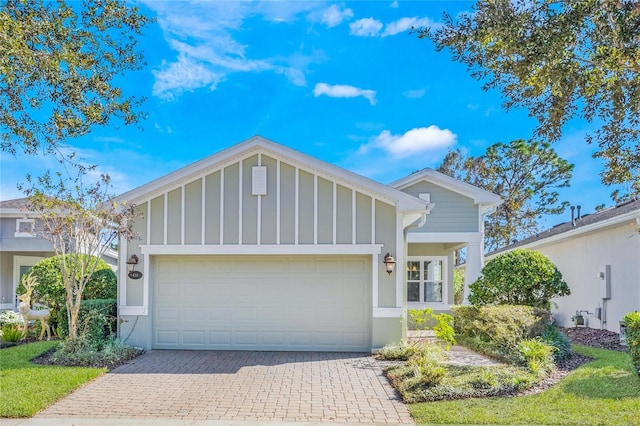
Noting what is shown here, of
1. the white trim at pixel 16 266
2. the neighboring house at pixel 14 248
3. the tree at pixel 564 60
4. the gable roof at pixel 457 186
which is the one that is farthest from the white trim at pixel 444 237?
the white trim at pixel 16 266

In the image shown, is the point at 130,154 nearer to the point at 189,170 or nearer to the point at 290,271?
the point at 189,170

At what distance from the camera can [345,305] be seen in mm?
10859

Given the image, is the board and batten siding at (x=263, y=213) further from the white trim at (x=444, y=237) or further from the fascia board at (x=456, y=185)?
the fascia board at (x=456, y=185)

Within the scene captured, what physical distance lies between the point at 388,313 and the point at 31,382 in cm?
668

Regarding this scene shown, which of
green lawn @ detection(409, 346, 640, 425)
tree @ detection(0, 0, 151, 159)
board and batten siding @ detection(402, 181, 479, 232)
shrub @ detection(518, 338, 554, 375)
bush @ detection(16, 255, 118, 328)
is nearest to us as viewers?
tree @ detection(0, 0, 151, 159)

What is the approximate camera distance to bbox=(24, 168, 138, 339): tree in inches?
380

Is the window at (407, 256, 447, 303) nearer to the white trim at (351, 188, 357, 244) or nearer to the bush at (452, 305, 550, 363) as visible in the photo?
the bush at (452, 305, 550, 363)

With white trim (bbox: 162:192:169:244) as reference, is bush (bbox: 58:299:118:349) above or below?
below

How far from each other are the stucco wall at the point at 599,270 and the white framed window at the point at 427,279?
13.1ft

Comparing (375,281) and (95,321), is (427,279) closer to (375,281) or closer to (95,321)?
(375,281)

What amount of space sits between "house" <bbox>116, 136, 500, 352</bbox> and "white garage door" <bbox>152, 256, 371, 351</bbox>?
0.9 inches

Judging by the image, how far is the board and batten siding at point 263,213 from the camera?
1056cm

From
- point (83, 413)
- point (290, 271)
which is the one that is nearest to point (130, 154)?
point (290, 271)

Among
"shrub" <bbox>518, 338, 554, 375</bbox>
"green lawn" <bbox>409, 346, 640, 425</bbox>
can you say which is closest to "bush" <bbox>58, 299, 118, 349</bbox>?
"green lawn" <bbox>409, 346, 640, 425</bbox>
